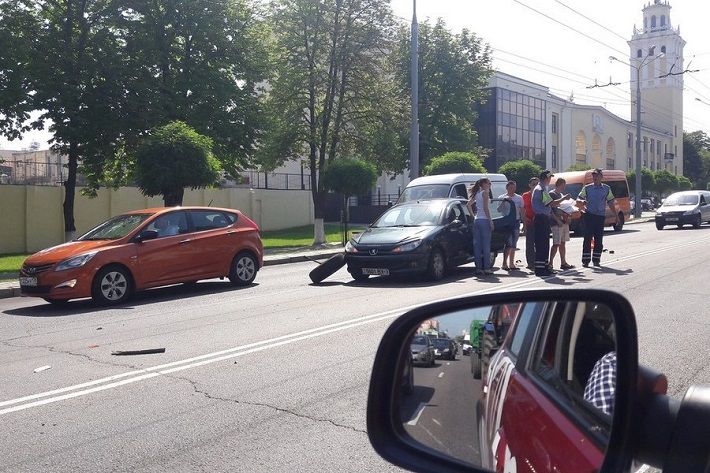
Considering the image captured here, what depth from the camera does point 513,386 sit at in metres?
2.37

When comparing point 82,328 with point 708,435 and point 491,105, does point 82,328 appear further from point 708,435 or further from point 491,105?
point 491,105

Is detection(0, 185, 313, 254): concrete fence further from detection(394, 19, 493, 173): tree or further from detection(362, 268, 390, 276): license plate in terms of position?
detection(362, 268, 390, 276): license plate

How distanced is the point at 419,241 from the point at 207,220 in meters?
3.92

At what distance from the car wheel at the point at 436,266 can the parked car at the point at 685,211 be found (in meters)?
20.8

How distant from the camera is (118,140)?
26.5 m

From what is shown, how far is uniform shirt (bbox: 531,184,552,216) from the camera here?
13828 mm

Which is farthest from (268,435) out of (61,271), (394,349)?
(61,271)

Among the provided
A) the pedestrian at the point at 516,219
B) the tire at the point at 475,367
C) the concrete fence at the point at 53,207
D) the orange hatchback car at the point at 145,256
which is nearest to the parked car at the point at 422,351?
the tire at the point at 475,367

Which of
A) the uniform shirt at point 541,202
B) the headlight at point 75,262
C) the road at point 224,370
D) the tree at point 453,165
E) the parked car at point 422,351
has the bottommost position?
the road at point 224,370

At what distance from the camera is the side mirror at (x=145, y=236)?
12711 millimetres

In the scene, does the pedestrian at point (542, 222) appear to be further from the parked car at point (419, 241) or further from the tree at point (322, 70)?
the tree at point (322, 70)

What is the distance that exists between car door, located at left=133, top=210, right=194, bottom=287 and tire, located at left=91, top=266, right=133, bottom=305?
201 mm

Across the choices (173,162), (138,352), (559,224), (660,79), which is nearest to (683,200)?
(559,224)

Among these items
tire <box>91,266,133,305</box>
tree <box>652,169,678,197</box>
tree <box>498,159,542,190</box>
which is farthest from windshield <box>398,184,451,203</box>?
tree <box>652,169,678,197</box>
